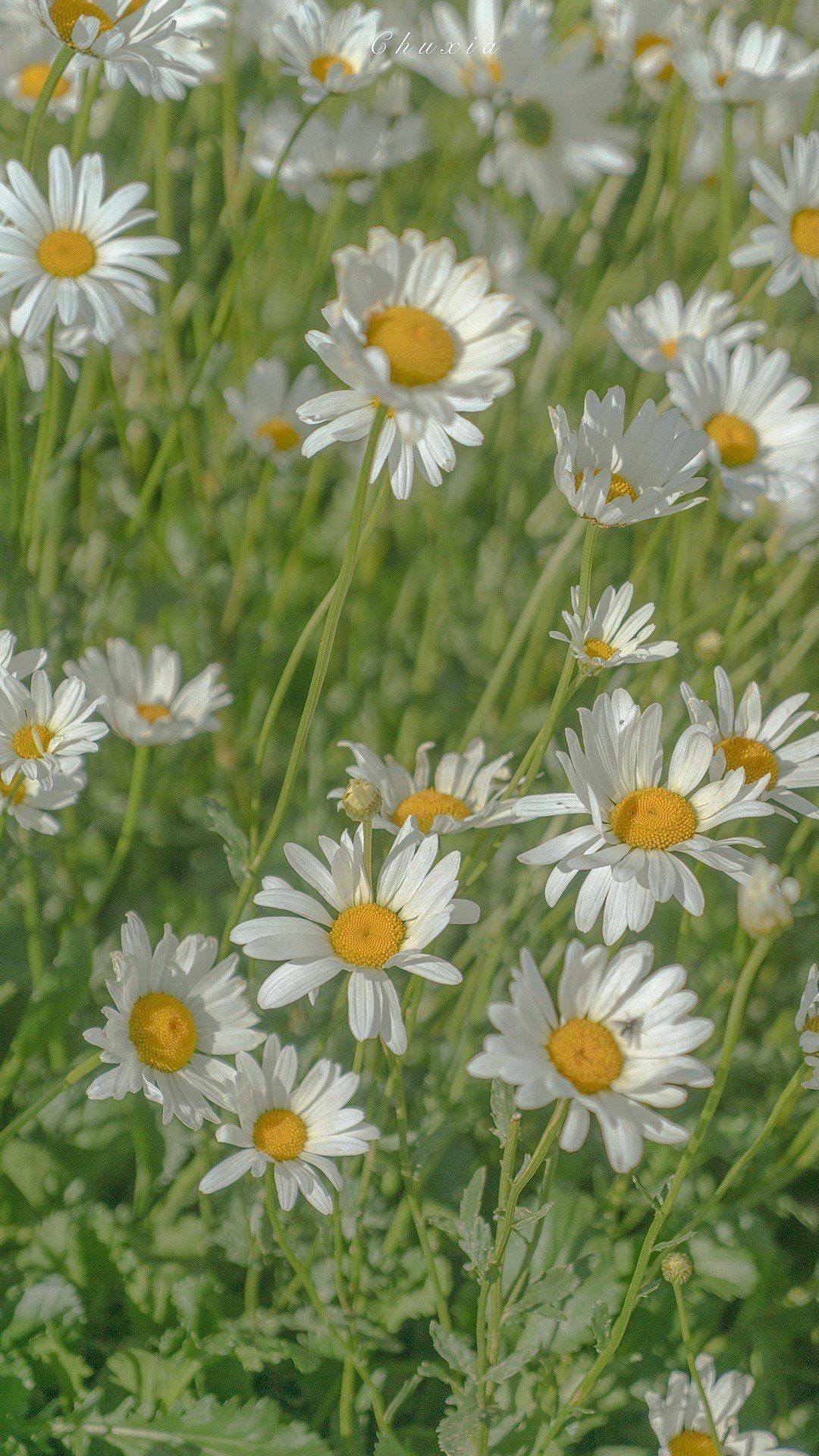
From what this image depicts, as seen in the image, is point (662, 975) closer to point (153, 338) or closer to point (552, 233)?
point (153, 338)

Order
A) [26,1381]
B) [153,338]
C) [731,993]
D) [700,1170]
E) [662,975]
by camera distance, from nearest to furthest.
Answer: [662,975]
[26,1381]
[731,993]
[700,1170]
[153,338]

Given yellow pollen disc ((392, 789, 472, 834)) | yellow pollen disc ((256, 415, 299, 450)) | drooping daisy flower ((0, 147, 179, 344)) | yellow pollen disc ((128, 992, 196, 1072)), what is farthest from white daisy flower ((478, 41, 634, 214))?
yellow pollen disc ((128, 992, 196, 1072))

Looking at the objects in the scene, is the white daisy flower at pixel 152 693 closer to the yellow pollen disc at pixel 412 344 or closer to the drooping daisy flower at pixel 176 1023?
the drooping daisy flower at pixel 176 1023

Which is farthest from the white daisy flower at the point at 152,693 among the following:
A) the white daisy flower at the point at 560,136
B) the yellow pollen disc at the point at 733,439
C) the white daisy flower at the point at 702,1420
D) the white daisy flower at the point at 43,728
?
the white daisy flower at the point at 560,136

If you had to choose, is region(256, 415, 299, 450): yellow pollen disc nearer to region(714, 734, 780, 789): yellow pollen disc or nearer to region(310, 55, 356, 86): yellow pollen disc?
region(310, 55, 356, 86): yellow pollen disc

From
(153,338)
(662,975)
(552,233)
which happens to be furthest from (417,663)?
(662,975)

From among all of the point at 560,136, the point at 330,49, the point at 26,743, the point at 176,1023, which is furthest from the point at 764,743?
the point at 560,136
